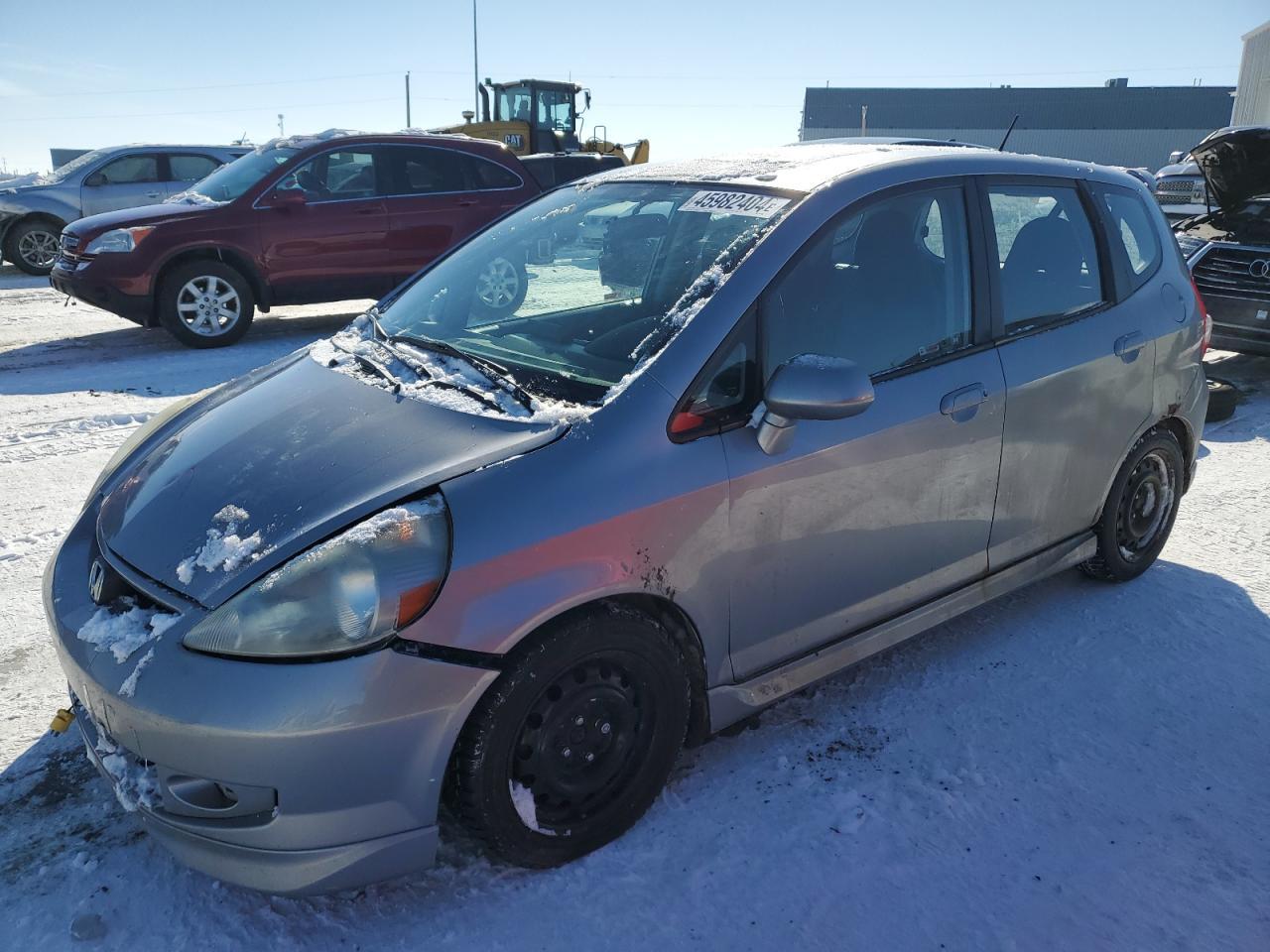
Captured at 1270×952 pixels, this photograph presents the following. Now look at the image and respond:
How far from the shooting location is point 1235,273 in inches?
287

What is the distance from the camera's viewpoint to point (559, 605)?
2102 millimetres

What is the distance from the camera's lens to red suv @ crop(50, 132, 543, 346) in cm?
802

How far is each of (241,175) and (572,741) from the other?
314 inches

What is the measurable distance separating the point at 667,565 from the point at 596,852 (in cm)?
77

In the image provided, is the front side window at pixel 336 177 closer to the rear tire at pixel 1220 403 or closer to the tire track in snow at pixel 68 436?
the tire track in snow at pixel 68 436

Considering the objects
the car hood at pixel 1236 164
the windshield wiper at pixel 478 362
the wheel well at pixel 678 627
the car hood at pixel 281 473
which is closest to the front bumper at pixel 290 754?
the car hood at pixel 281 473

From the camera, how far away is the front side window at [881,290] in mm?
2594

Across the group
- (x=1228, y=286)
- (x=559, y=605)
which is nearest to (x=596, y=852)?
(x=559, y=605)

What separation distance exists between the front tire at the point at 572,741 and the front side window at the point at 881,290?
854 millimetres

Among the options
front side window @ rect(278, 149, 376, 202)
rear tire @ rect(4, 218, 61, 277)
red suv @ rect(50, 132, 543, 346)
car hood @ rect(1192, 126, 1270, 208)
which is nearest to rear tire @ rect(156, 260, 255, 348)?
red suv @ rect(50, 132, 543, 346)

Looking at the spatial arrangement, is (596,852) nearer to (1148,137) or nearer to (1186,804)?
(1186,804)

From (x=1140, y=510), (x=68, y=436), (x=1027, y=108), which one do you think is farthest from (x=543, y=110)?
(x=1027, y=108)

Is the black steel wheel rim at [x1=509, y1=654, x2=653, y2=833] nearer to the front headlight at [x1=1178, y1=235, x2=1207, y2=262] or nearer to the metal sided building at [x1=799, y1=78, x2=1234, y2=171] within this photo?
the front headlight at [x1=1178, y1=235, x2=1207, y2=262]

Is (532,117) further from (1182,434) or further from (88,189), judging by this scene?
(1182,434)
